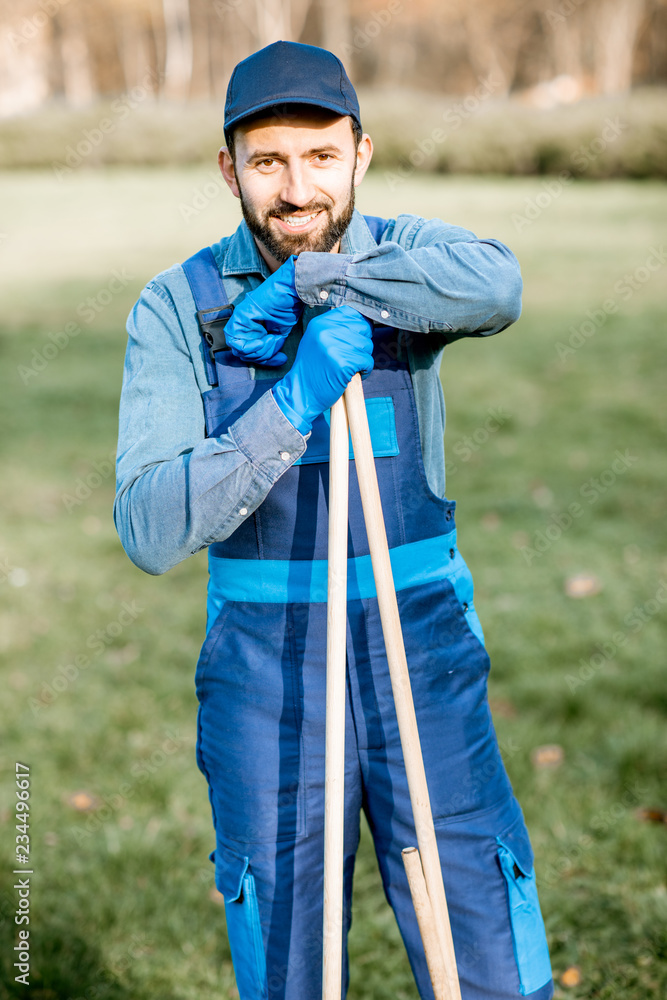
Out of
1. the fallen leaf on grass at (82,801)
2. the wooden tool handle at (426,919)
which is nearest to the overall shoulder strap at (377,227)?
the wooden tool handle at (426,919)

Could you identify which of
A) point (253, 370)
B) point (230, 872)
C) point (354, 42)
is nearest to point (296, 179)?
point (253, 370)

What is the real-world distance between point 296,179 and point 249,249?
0.67 ft

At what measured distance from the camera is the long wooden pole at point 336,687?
1.88 meters

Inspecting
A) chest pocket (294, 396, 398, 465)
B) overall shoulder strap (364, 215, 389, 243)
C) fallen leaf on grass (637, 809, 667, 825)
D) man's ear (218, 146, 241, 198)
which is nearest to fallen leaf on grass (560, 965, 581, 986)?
fallen leaf on grass (637, 809, 667, 825)

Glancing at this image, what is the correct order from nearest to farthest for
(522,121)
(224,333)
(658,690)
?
(224,333) < (658,690) < (522,121)

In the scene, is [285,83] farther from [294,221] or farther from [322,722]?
[322,722]

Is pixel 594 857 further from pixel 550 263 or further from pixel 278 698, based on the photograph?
pixel 550 263

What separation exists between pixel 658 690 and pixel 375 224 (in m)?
3.08

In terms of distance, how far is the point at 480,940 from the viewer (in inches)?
81.8

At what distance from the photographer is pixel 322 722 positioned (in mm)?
2049

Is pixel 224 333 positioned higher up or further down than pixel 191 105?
further down

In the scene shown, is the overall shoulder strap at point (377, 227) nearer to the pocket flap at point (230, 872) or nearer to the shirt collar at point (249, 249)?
the shirt collar at point (249, 249)

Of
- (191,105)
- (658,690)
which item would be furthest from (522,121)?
(658,690)

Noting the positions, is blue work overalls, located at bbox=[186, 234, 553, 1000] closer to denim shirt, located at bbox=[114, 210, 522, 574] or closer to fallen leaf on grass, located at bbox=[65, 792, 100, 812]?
denim shirt, located at bbox=[114, 210, 522, 574]
